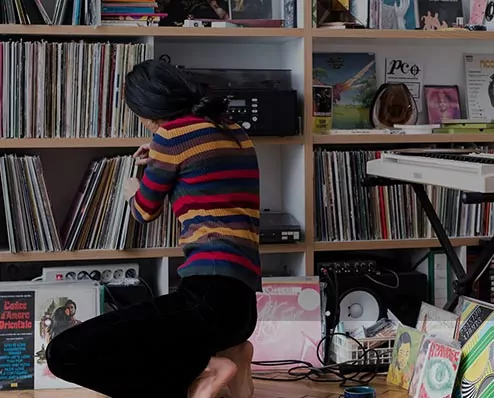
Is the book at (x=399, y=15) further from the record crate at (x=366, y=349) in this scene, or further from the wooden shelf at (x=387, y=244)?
the record crate at (x=366, y=349)

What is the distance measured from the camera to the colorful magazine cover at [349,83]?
322 centimetres

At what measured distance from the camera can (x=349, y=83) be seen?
3.24 m

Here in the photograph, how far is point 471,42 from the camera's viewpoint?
3.30 meters

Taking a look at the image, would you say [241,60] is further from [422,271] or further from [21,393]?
[21,393]

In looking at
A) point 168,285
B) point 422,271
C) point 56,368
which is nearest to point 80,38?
point 168,285

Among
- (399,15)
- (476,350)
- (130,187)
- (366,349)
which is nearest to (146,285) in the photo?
(130,187)

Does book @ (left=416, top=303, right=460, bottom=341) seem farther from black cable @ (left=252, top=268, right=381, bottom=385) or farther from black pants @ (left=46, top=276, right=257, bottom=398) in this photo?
black pants @ (left=46, top=276, right=257, bottom=398)

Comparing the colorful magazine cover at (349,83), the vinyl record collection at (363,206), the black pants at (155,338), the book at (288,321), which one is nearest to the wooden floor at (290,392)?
the book at (288,321)

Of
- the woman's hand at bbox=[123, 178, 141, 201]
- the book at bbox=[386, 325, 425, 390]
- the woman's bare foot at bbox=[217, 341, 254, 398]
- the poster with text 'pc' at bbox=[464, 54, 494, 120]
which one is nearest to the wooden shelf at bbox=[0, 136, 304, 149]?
the woman's hand at bbox=[123, 178, 141, 201]

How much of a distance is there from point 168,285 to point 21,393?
23.3 inches

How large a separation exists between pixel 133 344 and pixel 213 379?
0.87 ft

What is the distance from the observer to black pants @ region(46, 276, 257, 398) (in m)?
2.27

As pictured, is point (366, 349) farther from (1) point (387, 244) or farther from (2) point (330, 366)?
(1) point (387, 244)

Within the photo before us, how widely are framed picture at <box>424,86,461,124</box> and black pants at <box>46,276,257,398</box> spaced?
1304 mm
